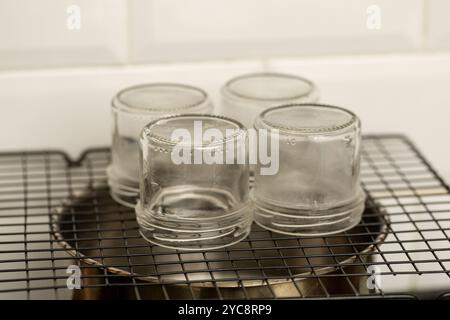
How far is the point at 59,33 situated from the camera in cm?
87

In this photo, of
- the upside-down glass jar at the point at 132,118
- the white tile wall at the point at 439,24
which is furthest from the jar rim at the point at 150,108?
the white tile wall at the point at 439,24

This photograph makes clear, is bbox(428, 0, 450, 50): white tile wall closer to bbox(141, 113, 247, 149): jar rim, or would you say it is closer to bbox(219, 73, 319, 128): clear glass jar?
bbox(219, 73, 319, 128): clear glass jar

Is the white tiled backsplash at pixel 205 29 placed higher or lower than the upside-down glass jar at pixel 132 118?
higher

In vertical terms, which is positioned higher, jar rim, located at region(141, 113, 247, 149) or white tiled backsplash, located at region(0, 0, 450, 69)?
white tiled backsplash, located at region(0, 0, 450, 69)

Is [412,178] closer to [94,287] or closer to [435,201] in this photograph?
[435,201]

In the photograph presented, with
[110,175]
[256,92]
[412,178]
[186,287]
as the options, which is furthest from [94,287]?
[412,178]

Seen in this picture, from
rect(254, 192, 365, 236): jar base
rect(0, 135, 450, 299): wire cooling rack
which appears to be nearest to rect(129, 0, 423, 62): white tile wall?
rect(0, 135, 450, 299): wire cooling rack

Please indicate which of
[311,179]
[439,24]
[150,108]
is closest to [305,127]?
[311,179]

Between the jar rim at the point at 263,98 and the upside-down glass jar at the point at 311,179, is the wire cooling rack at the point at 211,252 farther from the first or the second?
the jar rim at the point at 263,98

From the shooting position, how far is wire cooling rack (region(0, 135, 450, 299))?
66 centimetres

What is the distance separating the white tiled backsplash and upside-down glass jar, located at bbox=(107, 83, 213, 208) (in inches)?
2.8

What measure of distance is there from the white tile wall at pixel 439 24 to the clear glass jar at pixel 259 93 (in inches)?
6.5

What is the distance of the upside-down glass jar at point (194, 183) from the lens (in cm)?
72

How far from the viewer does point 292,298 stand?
625mm
